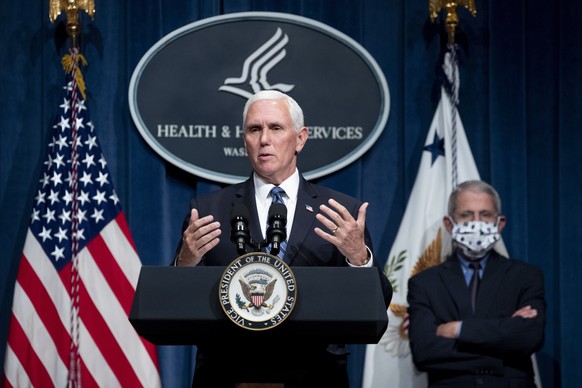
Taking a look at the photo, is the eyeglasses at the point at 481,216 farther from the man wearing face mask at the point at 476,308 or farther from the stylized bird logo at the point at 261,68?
the stylized bird logo at the point at 261,68

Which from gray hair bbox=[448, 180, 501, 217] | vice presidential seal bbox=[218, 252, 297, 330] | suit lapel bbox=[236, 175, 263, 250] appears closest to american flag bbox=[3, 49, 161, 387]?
gray hair bbox=[448, 180, 501, 217]

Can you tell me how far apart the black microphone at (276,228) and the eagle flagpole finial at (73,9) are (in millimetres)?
2633

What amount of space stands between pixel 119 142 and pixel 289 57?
99 cm

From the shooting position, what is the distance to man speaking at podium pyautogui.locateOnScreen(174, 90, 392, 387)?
2562 millimetres

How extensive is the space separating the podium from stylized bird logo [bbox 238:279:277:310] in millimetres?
66

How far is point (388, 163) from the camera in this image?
5.22 metres

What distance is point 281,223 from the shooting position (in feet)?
8.25

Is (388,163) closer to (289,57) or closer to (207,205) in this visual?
(289,57)

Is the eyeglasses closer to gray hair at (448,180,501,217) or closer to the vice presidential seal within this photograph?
gray hair at (448,180,501,217)

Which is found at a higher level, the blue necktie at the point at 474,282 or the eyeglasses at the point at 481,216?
the eyeglasses at the point at 481,216

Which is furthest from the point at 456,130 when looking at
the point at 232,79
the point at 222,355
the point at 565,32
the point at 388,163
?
the point at 222,355

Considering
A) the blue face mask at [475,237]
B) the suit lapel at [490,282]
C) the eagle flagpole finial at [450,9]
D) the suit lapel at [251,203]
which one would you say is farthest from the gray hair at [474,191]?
the suit lapel at [251,203]

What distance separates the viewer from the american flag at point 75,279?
4652 mm

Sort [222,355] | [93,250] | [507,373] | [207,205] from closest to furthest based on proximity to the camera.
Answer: [222,355] → [207,205] → [507,373] → [93,250]
